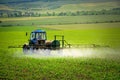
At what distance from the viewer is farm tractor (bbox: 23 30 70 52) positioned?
6.87 meters

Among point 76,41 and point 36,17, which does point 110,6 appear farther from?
point 36,17

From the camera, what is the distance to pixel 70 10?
23.2ft

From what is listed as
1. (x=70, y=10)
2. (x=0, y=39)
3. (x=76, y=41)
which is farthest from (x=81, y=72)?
(x=0, y=39)

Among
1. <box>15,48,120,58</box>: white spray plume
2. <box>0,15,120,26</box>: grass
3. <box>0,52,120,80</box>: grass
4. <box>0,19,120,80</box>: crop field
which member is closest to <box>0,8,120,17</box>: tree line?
<box>0,15,120,26</box>: grass

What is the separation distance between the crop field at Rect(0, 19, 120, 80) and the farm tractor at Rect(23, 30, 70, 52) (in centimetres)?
9

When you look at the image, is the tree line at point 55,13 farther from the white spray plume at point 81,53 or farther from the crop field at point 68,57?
the white spray plume at point 81,53

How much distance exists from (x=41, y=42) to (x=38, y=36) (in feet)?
0.44

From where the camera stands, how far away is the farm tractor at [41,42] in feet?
22.5

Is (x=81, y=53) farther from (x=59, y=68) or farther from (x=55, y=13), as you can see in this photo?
(x=55, y=13)

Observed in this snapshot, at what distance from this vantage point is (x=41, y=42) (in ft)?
23.1

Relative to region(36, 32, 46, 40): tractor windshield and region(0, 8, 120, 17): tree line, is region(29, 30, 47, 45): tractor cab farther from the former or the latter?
region(0, 8, 120, 17): tree line

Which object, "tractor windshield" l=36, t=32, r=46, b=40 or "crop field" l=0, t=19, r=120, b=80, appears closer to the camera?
"crop field" l=0, t=19, r=120, b=80

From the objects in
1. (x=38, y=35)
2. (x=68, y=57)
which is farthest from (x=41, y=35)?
(x=68, y=57)

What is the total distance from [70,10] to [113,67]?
1.47 metres
